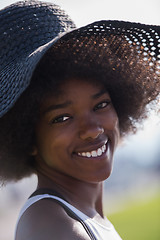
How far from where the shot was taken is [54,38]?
2271 millimetres

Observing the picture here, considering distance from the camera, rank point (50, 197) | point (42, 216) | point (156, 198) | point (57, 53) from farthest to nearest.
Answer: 1. point (156, 198)
2. point (57, 53)
3. point (50, 197)
4. point (42, 216)

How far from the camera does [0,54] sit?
238 cm

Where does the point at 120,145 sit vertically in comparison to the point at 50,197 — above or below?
below

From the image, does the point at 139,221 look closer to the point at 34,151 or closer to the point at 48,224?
the point at 34,151

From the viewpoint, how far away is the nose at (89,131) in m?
2.18

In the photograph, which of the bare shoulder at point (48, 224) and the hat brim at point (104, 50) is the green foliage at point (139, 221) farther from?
the bare shoulder at point (48, 224)

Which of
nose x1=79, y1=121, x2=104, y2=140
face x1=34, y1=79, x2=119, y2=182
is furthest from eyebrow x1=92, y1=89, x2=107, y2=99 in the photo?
nose x1=79, y1=121, x2=104, y2=140

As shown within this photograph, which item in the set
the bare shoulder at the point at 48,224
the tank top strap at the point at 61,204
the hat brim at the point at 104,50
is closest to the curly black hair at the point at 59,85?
the hat brim at the point at 104,50

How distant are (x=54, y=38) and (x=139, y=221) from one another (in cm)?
947

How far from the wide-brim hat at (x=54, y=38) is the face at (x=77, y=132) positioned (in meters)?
0.23

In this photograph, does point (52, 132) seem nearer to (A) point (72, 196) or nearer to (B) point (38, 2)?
(A) point (72, 196)

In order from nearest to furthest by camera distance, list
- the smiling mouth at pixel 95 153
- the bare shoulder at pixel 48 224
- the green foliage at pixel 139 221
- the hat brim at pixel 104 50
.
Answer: the bare shoulder at pixel 48 224, the hat brim at pixel 104 50, the smiling mouth at pixel 95 153, the green foliage at pixel 139 221

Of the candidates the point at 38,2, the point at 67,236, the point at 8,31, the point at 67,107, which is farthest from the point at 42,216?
the point at 38,2

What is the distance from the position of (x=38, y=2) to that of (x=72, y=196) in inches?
47.3
